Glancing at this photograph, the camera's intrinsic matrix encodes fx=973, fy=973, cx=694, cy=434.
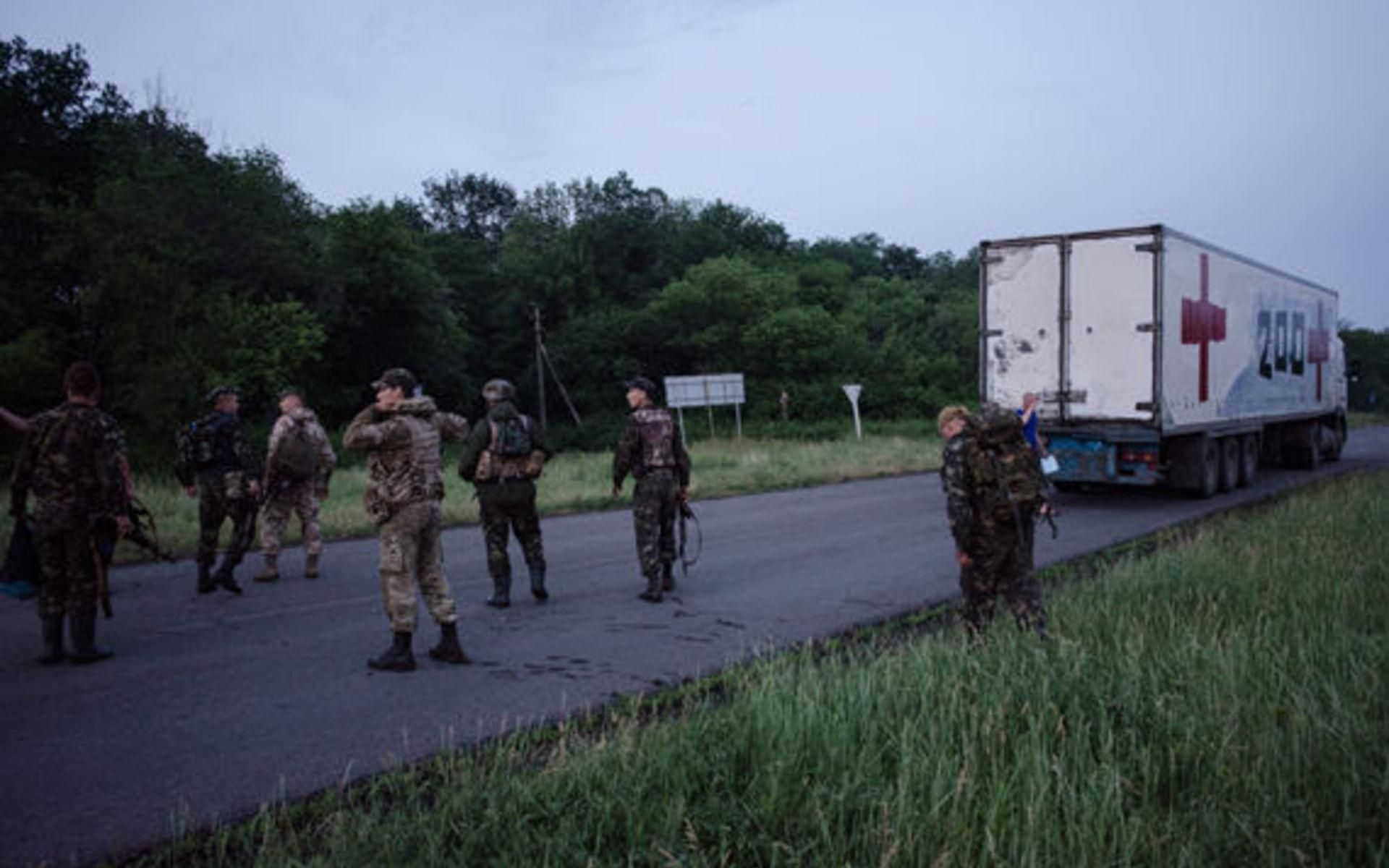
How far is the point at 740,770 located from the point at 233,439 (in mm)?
7204

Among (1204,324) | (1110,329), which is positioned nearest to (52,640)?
(1110,329)

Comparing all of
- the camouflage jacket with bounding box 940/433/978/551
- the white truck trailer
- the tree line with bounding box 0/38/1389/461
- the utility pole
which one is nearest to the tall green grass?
the camouflage jacket with bounding box 940/433/978/551

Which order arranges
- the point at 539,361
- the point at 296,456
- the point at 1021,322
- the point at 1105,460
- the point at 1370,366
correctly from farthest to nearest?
the point at 1370,366, the point at 539,361, the point at 1021,322, the point at 1105,460, the point at 296,456

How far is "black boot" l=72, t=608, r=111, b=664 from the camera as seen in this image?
21.4 feet

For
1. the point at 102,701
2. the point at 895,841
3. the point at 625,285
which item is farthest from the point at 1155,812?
the point at 625,285

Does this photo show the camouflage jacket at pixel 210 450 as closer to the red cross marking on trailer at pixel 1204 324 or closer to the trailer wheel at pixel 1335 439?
the red cross marking on trailer at pixel 1204 324

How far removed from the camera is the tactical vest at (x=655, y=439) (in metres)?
8.73

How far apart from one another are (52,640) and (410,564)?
8.39 feet

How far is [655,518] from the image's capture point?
8625 mm

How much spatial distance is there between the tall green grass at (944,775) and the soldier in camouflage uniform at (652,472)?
3.22m

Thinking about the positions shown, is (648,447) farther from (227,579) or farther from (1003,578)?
(227,579)

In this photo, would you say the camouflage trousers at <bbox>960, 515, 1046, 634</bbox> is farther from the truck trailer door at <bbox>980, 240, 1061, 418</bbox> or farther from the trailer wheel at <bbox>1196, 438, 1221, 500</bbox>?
the trailer wheel at <bbox>1196, 438, 1221, 500</bbox>

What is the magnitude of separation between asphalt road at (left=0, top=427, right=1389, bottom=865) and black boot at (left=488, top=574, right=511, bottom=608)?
0.44ft

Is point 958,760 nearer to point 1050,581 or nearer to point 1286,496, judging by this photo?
point 1050,581
